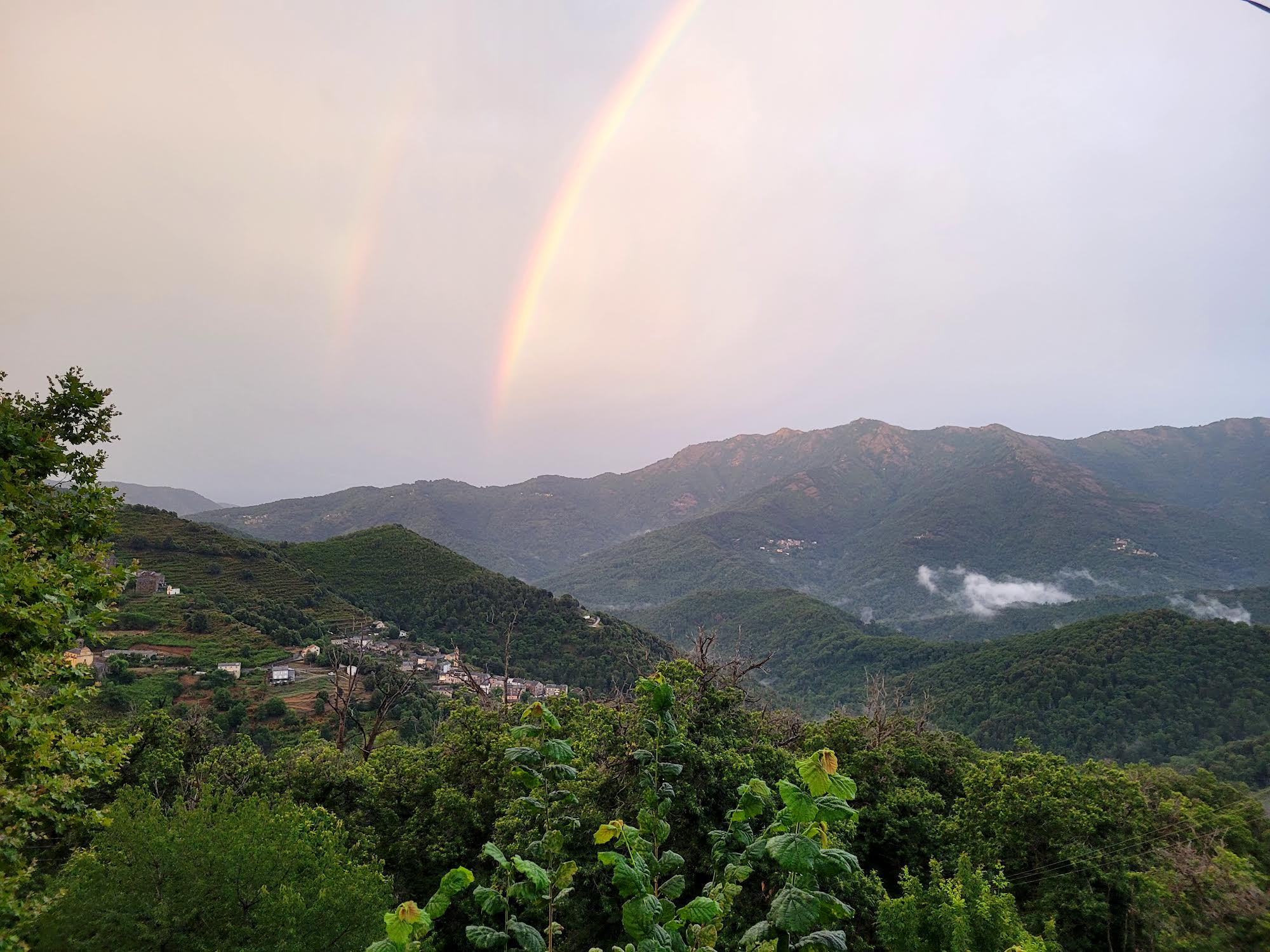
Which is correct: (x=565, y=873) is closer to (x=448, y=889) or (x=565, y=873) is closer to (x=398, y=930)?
(x=448, y=889)

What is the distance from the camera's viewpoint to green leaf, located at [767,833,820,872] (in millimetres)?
2186

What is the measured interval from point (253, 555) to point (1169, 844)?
97992 mm

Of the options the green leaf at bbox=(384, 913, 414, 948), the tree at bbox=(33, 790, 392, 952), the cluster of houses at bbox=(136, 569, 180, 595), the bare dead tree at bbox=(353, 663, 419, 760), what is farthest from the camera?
the cluster of houses at bbox=(136, 569, 180, 595)

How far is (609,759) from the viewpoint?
12.9 m

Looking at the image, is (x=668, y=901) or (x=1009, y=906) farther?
(x=1009, y=906)

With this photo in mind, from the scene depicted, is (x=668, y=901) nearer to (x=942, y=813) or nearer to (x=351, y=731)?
(x=942, y=813)

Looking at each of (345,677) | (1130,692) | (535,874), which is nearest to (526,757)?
(535,874)

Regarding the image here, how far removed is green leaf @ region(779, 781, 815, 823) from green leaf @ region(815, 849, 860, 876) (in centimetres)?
15

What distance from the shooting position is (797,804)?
91.4 inches

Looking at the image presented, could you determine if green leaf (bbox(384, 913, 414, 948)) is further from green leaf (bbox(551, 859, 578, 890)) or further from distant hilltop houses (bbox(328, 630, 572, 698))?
distant hilltop houses (bbox(328, 630, 572, 698))

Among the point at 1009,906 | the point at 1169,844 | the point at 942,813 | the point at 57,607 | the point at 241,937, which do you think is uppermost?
the point at 57,607

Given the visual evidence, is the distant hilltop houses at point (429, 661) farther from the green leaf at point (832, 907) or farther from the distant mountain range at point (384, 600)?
the green leaf at point (832, 907)

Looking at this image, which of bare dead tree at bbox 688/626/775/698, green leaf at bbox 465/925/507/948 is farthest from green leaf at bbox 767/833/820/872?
bare dead tree at bbox 688/626/775/698

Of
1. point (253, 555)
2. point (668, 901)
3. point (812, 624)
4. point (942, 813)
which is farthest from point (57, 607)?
point (812, 624)
